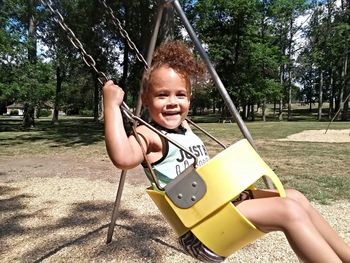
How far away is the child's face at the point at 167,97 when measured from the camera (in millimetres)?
1981

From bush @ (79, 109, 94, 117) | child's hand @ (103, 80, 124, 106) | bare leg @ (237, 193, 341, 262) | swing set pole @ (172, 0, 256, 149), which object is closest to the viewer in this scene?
bare leg @ (237, 193, 341, 262)

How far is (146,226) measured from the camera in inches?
151

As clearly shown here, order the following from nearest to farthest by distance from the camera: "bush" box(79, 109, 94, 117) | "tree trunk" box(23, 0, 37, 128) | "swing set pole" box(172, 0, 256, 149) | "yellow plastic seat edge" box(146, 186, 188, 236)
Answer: "yellow plastic seat edge" box(146, 186, 188, 236) < "swing set pole" box(172, 0, 256, 149) < "tree trunk" box(23, 0, 37, 128) < "bush" box(79, 109, 94, 117)

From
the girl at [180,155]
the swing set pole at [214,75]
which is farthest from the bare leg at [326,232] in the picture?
the swing set pole at [214,75]

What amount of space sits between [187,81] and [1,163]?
715 cm

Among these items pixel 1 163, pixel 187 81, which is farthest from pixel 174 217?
pixel 1 163

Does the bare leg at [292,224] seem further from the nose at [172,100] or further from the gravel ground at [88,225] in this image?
the gravel ground at [88,225]

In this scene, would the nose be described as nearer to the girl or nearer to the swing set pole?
the girl

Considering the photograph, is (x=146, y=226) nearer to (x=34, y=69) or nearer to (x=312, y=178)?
(x=312, y=178)

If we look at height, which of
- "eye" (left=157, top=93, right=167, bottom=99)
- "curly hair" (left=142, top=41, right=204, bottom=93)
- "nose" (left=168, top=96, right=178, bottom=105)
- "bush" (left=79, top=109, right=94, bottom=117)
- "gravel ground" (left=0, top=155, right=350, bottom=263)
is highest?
"curly hair" (left=142, top=41, right=204, bottom=93)

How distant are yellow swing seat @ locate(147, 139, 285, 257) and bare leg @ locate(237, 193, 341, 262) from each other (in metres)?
0.07

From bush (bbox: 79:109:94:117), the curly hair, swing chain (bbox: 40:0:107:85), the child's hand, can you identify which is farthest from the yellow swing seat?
bush (bbox: 79:109:94:117)

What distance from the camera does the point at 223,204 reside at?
1558 millimetres

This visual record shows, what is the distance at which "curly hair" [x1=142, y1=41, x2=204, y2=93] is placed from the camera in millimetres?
2061
